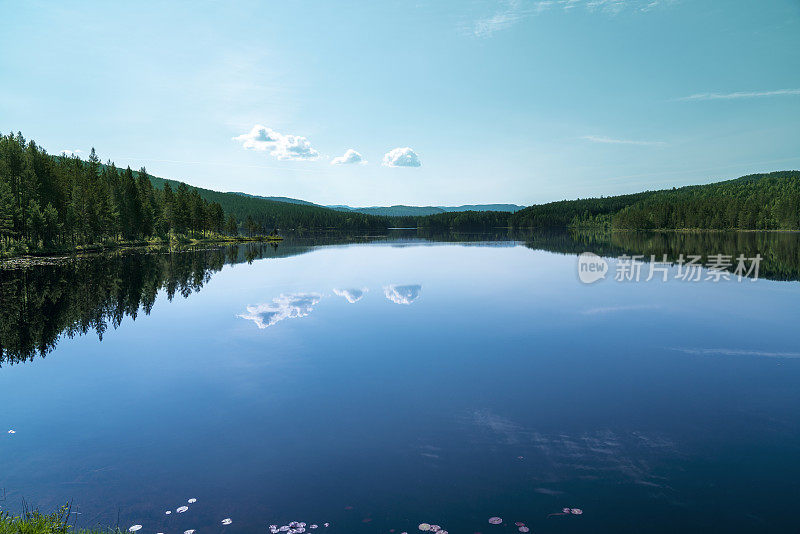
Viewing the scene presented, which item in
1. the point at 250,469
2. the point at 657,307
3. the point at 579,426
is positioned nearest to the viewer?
the point at 250,469

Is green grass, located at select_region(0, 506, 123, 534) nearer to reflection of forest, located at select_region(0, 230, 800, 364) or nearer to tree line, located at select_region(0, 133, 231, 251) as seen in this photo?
reflection of forest, located at select_region(0, 230, 800, 364)

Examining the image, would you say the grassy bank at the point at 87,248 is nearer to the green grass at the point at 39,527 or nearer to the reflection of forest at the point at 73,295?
the reflection of forest at the point at 73,295

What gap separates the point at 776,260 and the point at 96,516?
8031 cm

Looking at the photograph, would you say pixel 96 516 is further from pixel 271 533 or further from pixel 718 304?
pixel 718 304

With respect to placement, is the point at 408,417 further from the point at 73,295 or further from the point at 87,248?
the point at 87,248

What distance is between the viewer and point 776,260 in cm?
6084

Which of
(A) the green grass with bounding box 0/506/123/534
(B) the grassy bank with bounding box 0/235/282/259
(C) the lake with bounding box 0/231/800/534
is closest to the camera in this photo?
(A) the green grass with bounding box 0/506/123/534

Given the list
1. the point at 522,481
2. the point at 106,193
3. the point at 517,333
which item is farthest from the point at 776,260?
the point at 106,193

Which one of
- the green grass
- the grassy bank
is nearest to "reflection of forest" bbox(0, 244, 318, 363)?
the grassy bank

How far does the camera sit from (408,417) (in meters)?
13.5

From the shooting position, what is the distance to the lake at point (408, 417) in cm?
911

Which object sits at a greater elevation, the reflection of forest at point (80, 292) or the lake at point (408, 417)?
the reflection of forest at point (80, 292)

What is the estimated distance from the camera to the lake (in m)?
9.11

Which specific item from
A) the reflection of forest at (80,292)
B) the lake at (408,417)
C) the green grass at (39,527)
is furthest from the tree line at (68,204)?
the green grass at (39,527)
